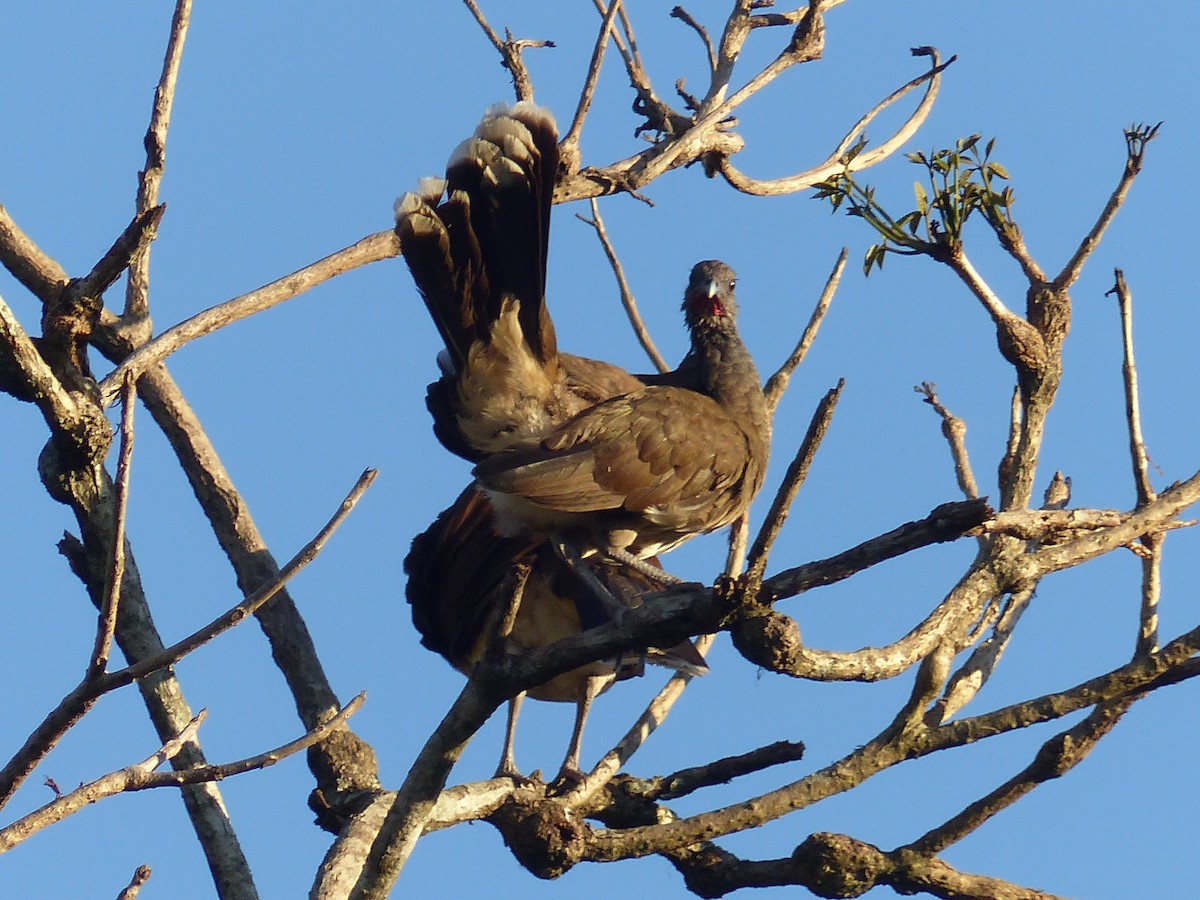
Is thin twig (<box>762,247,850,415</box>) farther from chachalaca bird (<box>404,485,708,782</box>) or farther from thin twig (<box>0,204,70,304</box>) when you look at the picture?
thin twig (<box>0,204,70,304</box>)

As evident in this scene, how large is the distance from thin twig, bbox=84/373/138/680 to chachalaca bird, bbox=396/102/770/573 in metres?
2.37

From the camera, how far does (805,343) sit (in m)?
5.59

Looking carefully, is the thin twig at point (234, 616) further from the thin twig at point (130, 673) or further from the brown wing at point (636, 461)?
the brown wing at point (636, 461)

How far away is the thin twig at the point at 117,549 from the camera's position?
9.10 ft

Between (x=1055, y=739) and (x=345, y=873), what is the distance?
2.03 meters

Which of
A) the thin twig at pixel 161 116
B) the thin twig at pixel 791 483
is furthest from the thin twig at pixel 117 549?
the thin twig at pixel 791 483

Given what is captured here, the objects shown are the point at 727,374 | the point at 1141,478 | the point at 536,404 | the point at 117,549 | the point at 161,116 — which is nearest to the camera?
the point at 117,549

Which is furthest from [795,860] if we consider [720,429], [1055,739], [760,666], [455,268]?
[455,268]

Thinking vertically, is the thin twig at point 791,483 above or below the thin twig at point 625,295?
below

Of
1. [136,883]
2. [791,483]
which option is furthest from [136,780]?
[791,483]

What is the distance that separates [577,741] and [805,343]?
1725 mm

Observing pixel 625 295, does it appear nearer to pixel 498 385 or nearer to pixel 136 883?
pixel 498 385

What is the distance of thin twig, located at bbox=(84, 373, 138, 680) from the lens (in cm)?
277

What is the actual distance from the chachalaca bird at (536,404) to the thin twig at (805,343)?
0.25 feet
